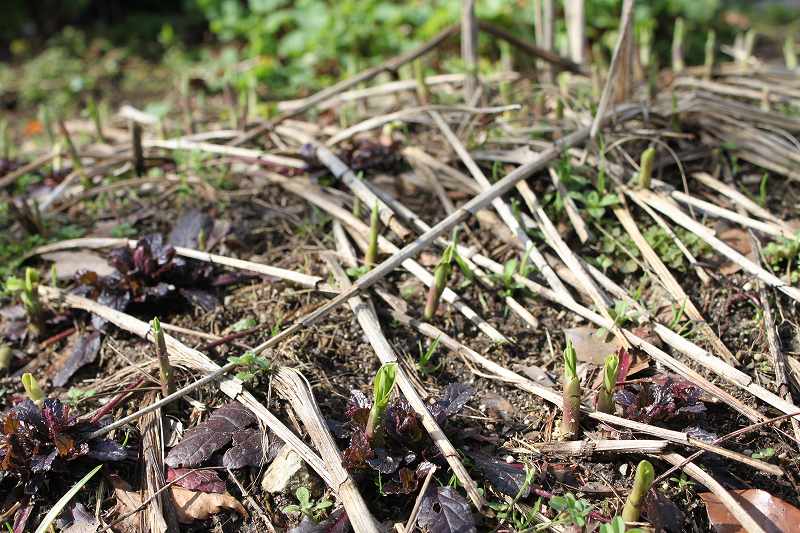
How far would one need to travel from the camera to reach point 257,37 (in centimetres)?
540

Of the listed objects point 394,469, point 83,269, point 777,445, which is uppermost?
point 83,269

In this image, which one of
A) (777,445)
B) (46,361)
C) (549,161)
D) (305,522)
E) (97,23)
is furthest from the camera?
(97,23)

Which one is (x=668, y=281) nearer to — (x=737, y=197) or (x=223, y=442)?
(x=737, y=197)

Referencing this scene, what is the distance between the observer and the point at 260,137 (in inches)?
135

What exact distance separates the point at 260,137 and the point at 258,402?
5.63 ft

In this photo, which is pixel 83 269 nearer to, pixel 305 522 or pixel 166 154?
pixel 166 154

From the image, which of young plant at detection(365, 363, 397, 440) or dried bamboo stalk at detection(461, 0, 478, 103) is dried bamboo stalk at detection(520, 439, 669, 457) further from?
dried bamboo stalk at detection(461, 0, 478, 103)

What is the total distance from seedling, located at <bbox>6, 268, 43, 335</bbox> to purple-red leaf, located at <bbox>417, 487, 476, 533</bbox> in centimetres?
148

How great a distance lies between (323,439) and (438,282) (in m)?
0.64

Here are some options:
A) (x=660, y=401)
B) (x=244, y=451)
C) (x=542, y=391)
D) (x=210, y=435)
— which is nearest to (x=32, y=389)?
(x=210, y=435)

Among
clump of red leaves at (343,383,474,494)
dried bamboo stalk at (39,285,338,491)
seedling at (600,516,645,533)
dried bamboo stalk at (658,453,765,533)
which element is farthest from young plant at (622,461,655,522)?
dried bamboo stalk at (39,285,338,491)

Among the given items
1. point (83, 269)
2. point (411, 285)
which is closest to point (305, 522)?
point (411, 285)

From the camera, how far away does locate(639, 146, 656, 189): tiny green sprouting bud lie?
259 cm

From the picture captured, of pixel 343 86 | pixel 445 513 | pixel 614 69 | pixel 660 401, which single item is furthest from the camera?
pixel 343 86
